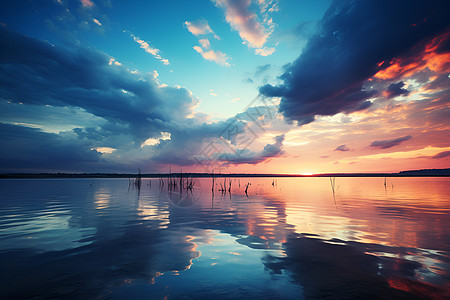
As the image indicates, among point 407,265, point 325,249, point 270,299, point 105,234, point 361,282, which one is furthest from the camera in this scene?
point 105,234

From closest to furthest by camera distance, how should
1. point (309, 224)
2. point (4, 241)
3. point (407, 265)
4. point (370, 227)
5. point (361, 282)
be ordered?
1. point (361, 282)
2. point (407, 265)
3. point (4, 241)
4. point (370, 227)
5. point (309, 224)

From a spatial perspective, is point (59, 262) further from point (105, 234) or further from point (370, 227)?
point (370, 227)

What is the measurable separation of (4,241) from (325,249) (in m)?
13.9

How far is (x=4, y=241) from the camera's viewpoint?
8883 millimetres

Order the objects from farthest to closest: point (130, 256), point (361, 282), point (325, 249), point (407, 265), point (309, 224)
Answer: point (309, 224) < point (325, 249) < point (130, 256) < point (407, 265) < point (361, 282)

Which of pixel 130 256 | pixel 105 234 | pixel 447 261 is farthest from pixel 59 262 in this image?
pixel 447 261

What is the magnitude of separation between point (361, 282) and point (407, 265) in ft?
8.16

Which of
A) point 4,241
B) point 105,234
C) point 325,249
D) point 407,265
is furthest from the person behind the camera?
point 105,234

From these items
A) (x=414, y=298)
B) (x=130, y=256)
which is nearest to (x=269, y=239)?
(x=414, y=298)

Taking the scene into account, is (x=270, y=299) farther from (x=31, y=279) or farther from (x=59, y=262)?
(x=59, y=262)

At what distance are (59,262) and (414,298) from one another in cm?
1012

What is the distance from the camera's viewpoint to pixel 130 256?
723cm

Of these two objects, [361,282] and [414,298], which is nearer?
[414,298]

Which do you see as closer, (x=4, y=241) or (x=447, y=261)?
(x=447, y=261)
